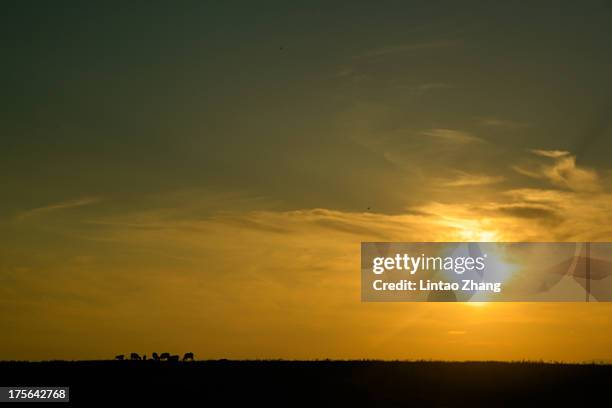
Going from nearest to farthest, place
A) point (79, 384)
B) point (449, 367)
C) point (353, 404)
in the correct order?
point (353, 404), point (79, 384), point (449, 367)

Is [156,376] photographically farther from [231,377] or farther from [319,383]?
[319,383]

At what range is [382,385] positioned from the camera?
59781 millimetres

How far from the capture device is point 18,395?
54531 millimetres

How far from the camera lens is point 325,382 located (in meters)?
60.4

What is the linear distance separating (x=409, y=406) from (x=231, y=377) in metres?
12.6

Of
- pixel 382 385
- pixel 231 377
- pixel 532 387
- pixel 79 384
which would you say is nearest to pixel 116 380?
pixel 79 384

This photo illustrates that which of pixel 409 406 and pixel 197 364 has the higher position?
pixel 197 364

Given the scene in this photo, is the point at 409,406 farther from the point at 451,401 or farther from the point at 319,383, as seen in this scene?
the point at 319,383

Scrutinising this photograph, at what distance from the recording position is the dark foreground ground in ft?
183

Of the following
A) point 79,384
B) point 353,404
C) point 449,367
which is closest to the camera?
point 353,404

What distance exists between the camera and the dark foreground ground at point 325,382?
5566 centimetres

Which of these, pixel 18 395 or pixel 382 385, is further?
pixel 382 385

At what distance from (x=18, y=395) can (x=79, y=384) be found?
483 centimetres

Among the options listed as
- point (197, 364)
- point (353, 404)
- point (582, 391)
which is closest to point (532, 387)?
point (582, 391)
